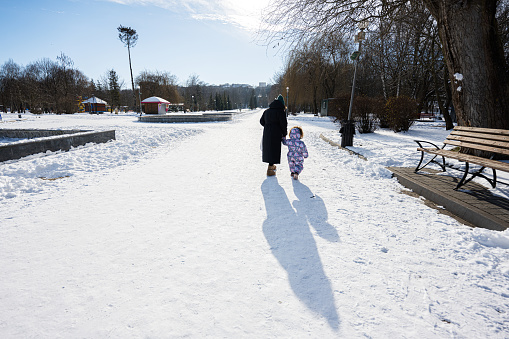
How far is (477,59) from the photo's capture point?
5016 mm

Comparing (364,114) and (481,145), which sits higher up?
(364,114)

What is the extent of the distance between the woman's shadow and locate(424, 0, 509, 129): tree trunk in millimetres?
4030

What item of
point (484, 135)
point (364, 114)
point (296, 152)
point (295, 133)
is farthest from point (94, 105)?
point (484, 135)

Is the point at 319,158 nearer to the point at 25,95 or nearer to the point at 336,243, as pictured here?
the point at 336,243

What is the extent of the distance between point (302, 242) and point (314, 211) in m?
0.97

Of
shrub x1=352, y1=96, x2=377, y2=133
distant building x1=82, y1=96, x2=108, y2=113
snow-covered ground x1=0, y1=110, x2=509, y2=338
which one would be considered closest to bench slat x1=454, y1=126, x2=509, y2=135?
snow-covered ground x1=0, y1=110, x2=509, y2=338

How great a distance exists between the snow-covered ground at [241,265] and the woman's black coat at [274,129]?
116 centimetres

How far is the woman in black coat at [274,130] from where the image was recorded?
5516 millimetres

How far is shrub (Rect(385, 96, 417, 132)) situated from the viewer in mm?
12805

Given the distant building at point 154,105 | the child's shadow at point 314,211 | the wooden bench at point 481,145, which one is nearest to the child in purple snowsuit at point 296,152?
the child's shadow at point 314,211

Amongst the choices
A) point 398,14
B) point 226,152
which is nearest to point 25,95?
point 226,152

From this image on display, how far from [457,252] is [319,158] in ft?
17.3

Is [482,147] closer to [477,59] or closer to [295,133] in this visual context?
[477,59]

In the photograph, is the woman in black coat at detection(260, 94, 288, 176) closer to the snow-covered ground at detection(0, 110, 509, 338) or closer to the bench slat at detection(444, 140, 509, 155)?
the snow-covered ground at detection(0, 110, 509, 338)
